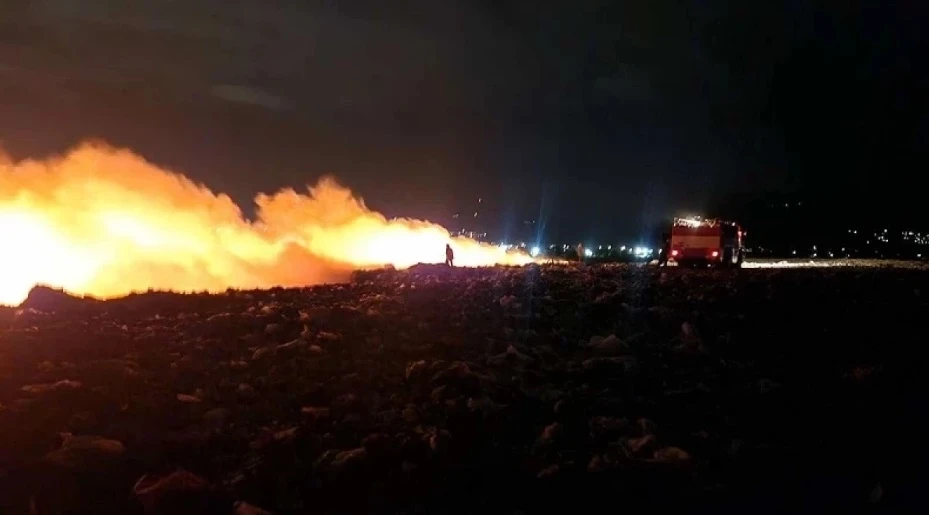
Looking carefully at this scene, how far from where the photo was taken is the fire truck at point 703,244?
3734 centimetres

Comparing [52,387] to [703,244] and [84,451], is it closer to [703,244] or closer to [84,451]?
[84,451]

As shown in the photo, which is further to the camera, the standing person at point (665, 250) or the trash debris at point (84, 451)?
the standing person at point (665, 250)

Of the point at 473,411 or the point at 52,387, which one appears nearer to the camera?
the point at 473,411

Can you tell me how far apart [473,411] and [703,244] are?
30.2 m

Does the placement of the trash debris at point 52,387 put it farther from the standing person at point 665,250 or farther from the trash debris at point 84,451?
the standing person at point 665,250

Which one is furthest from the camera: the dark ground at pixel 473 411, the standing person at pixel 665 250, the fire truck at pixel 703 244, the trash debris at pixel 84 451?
the standing person at pixel 665 250

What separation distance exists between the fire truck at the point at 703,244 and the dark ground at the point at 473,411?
20843 mm

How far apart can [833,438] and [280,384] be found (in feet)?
21.6

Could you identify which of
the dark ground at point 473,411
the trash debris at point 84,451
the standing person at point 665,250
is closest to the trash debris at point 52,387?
the dark ground at point 473,411

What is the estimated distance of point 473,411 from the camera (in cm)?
928

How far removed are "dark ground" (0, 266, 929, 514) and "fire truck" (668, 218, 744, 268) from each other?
20.8 meters

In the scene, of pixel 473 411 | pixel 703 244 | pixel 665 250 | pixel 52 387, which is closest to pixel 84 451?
pixel 52 387

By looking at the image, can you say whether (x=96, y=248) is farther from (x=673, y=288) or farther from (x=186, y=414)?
(x=186, y=414)

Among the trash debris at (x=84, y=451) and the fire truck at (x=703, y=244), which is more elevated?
the fire truck at (x=703, y=244)
